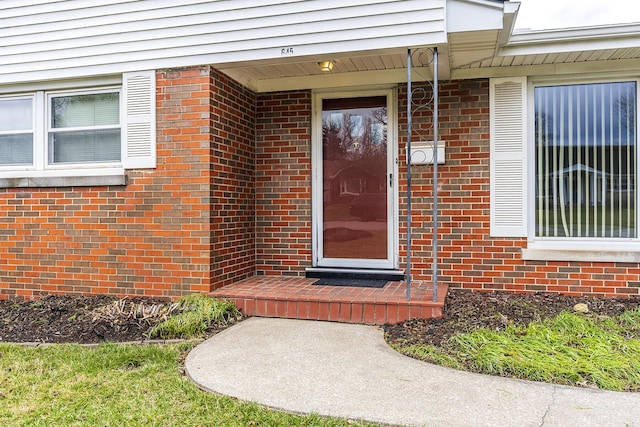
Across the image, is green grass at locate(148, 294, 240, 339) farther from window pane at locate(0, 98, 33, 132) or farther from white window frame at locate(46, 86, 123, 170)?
window pane at locate(0, 98, 33, 132)

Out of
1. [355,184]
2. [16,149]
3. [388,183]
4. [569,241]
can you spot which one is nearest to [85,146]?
[16,149]

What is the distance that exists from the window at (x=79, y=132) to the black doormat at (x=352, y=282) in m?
2.35

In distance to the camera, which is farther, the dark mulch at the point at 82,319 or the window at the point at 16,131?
the window at the point at 16,131

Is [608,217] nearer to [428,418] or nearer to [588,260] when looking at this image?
[588,260]

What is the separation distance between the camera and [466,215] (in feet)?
17.8

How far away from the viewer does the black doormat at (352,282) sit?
209 inches

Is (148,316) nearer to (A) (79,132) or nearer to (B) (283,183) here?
(B) (283,183)

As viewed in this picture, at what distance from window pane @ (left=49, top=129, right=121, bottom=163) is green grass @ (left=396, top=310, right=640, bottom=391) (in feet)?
12.8

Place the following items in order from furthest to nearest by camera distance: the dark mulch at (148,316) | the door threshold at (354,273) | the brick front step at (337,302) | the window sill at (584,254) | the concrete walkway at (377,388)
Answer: the door threshold at (354,273)
the window sill at (584,254)
the brick front step at (337,302)
the dark mulch at (148,316)
the concrete walkway at (377,388)

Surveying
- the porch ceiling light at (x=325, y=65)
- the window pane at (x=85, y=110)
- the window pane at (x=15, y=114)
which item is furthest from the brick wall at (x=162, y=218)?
the porch ceiling light at (x=325, y=65)

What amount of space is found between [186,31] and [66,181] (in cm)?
220

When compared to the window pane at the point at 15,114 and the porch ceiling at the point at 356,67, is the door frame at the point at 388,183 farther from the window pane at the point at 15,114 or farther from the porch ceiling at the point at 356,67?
the window pane at the point at 15,114

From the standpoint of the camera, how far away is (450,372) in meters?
3.23

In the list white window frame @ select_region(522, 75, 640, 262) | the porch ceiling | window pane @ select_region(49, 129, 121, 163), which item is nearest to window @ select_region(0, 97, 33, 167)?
window pane @ select_region(49, 129, 121, 163)
